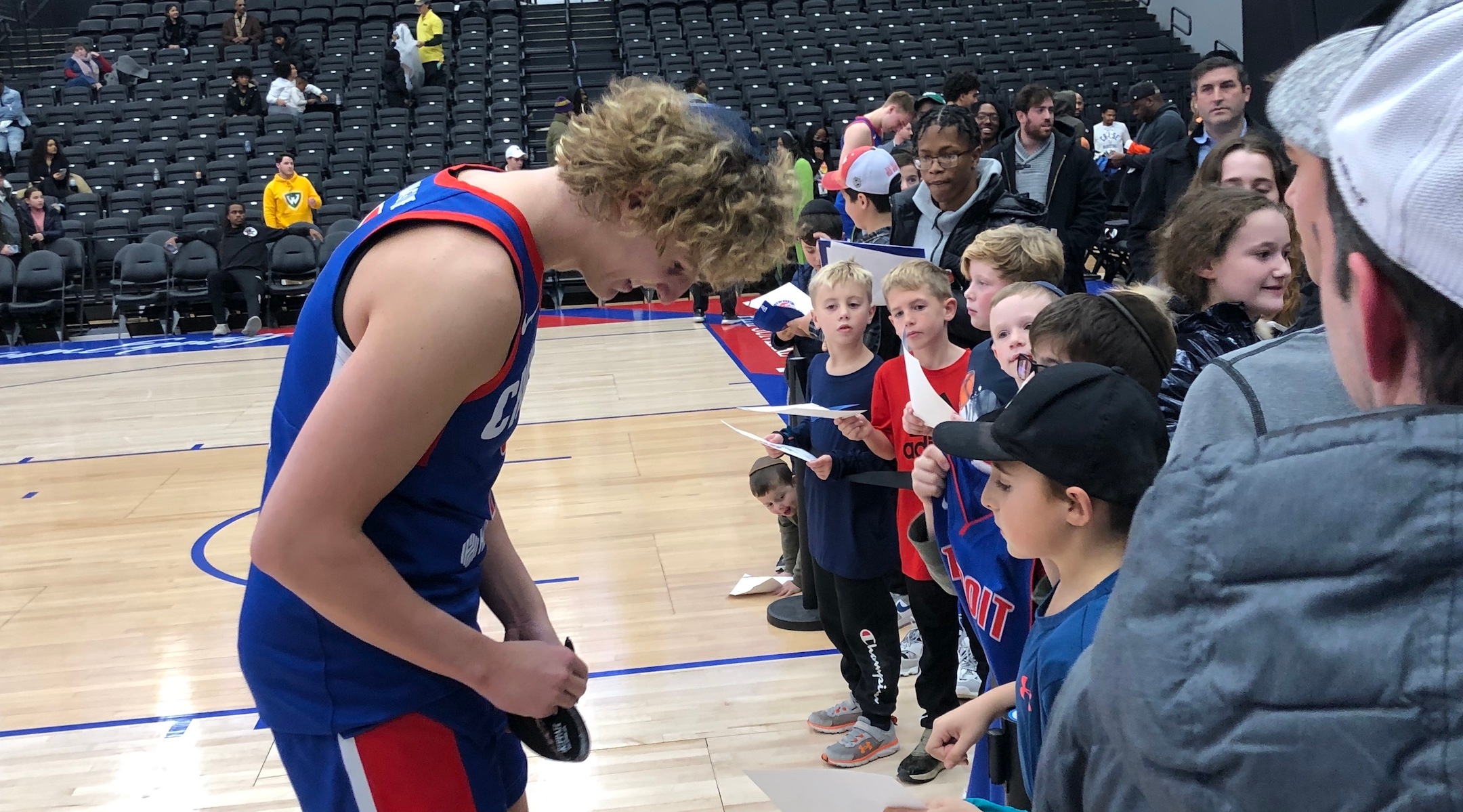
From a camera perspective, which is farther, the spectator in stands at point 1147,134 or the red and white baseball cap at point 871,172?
the spectator in stands at point 1147,134

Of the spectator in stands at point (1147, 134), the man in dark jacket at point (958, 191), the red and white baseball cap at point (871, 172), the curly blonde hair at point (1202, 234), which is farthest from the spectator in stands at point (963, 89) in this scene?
the curly blonde hair at point (1202, 234)

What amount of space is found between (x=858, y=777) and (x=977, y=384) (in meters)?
1.48

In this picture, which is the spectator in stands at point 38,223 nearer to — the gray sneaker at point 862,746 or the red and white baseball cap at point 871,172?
the red and white baseball cap at point 871,172

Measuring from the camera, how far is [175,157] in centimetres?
1257

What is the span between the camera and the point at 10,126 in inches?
503

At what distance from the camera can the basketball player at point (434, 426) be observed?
110cm

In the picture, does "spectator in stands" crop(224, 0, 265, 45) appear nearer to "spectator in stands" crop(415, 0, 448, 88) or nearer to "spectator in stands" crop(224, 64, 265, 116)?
"spectator in stands" crop(224, 64, 265, 116)

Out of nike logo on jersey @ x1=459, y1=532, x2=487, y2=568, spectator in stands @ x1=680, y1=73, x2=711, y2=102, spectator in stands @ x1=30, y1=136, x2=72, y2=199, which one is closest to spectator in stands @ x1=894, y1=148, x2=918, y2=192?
spectator in stands @ x1=680, y1=73, x2=711, y2=102

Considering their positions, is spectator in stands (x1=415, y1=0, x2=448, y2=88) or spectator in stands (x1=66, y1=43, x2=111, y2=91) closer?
spectator in stands (x1=66, y1=43, x2=111, y2=91)

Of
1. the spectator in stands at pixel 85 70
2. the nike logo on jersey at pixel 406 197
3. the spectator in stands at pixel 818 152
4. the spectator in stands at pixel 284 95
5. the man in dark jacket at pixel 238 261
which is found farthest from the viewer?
the spectator in stands at pixel 85 70

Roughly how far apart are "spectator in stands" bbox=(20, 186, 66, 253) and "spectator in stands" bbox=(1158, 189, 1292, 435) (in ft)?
38.1

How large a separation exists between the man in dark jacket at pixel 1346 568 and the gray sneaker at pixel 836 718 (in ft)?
8.95


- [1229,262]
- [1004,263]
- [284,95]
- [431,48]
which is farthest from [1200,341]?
[431,48]

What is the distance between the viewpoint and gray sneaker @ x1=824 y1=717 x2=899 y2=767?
9.45 ft
